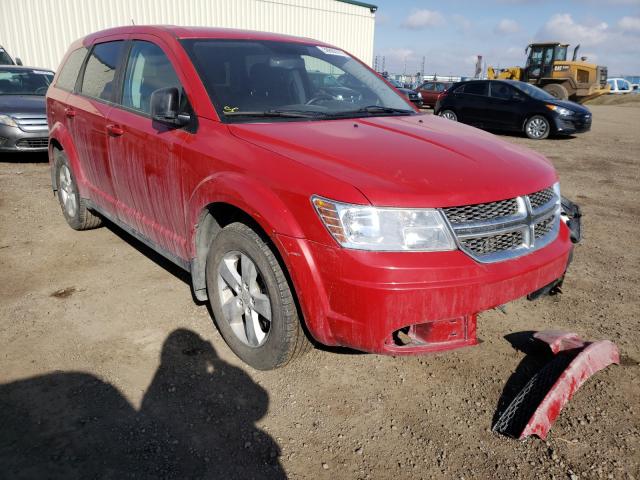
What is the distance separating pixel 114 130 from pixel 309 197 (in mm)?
2033

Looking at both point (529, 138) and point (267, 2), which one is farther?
point (267, 2)

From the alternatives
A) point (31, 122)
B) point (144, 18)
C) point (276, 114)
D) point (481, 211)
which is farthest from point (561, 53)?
point (481, 211)

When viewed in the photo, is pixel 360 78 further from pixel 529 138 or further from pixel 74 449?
pixel 529 138

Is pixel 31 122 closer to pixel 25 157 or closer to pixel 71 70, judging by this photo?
pixel 25 157

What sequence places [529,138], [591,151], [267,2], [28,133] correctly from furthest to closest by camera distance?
[267,2], [529,138], [591,151], [28,133]

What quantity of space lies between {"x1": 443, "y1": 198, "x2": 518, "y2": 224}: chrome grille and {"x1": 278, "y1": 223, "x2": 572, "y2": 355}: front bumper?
159 mm

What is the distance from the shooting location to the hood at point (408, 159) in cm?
220

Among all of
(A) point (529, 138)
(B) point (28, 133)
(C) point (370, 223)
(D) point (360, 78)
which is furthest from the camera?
(A) point (529, 138)

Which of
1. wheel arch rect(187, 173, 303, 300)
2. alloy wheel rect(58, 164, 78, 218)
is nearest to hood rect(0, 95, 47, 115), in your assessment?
alloy wheel rect(58, 164, 78, 218)

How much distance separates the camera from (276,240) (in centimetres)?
233

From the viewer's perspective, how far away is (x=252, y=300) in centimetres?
268

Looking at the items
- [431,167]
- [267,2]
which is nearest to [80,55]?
[431,167]

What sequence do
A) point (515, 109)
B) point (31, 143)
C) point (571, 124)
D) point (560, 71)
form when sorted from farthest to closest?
point (560, 71) < point (515, 109) < point (571, 124) < point (31, 143)

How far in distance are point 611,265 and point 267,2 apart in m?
20.5
